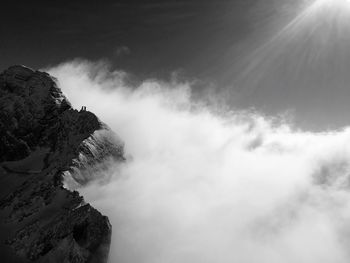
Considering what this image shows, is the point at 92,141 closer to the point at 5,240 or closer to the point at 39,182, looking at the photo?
the point at 39,182

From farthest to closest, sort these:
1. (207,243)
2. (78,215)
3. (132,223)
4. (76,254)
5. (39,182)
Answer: (39,182) < (207,243) < (132,223) < (78,215) < (76,254)

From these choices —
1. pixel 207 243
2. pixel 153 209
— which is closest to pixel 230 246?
pixel 207 243

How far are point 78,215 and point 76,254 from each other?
13194 millimetres

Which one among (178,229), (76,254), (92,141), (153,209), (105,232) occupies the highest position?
(92,141)

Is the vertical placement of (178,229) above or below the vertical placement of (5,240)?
above

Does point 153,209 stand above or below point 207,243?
above

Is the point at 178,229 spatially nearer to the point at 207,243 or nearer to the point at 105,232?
the point at 207,243

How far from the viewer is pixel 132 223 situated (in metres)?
149

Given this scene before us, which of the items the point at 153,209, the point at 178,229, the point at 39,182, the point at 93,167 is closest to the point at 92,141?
the point at 93,167

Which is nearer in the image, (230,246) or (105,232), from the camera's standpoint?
(105,232)

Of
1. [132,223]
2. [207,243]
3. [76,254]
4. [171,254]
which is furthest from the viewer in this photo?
[207,243]

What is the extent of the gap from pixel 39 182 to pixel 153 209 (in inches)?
2243

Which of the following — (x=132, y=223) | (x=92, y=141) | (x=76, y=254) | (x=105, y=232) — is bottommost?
(x=76, y=254)

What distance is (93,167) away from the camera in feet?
560
